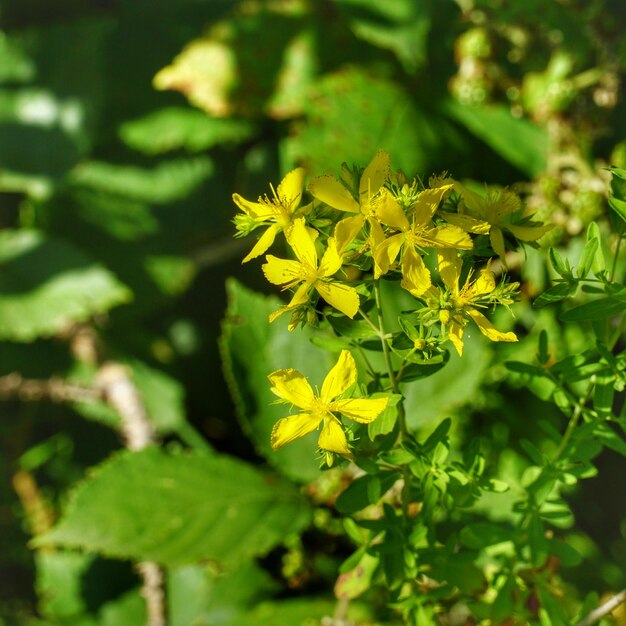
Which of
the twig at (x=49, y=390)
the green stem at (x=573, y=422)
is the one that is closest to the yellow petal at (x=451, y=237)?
the green stem at (x=573, y=422)

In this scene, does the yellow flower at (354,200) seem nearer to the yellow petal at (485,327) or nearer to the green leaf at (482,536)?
the yellow petal at (485,327)

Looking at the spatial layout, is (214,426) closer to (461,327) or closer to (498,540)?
(498,540)

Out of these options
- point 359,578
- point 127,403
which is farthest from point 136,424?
point 359,578

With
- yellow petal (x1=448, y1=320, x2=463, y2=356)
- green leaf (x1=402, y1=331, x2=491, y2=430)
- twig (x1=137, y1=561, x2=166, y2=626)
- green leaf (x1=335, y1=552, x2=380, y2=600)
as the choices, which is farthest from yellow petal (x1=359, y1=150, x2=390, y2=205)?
twig (x1=137, y1=561, x2=166, y2=626)

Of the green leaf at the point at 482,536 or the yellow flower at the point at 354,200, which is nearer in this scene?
the yellow flower at the point at 354,200

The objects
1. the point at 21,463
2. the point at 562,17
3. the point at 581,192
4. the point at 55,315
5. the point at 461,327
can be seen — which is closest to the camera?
the point at 461,327

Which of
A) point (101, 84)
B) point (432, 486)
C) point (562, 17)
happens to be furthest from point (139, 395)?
point (562, 17)
